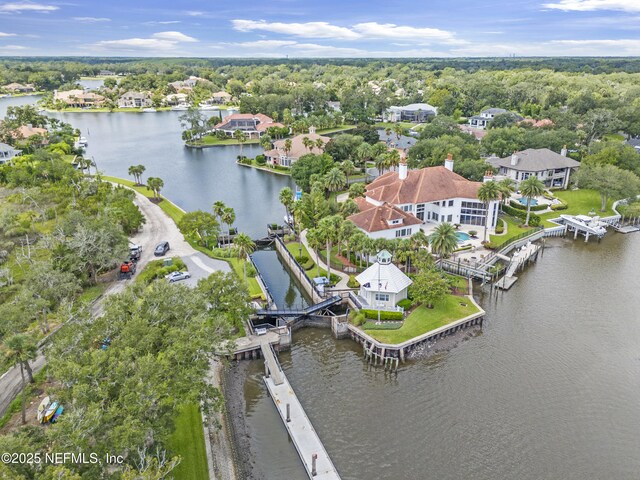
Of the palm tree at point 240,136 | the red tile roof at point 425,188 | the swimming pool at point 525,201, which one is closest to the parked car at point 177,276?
the red tile roof at point 425,188

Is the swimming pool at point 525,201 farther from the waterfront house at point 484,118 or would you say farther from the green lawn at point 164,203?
the waterfront house at point 484,118

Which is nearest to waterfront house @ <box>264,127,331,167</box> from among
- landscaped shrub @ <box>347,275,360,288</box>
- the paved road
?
the paved road

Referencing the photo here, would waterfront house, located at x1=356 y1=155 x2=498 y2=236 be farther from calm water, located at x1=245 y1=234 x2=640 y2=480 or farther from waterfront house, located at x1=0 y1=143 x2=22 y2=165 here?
waterfront house, located at x1=0 y1=143 x2=22 y2=165

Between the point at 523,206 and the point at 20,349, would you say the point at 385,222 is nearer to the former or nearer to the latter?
the point at 523,206

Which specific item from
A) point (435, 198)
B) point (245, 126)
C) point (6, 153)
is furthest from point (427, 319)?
point (245, 126)

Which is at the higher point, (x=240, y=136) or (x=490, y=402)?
(x=240, y=136)

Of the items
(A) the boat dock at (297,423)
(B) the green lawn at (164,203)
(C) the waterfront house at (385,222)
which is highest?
(C) the waterfront house at (385,222)
